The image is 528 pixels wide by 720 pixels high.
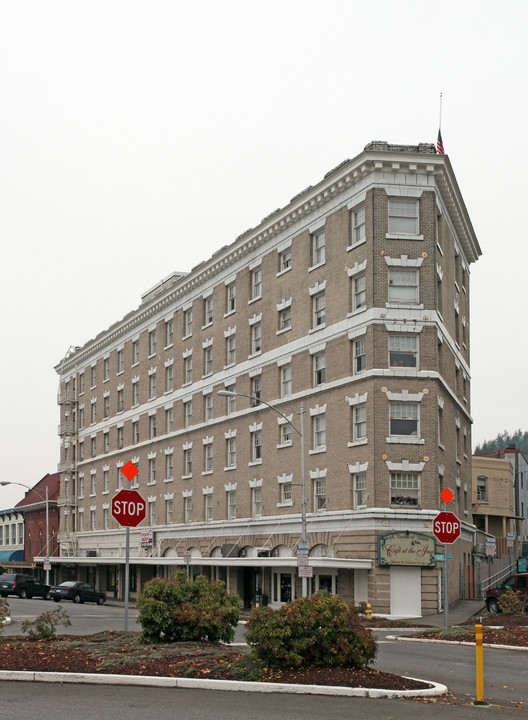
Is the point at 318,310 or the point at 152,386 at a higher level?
the point at 318,310

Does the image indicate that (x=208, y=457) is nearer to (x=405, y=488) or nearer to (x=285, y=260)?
(x=285, y=260)

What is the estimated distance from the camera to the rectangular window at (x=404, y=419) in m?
43.1


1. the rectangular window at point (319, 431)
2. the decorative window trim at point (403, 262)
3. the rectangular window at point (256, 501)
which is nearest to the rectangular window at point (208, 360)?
the rectangular window at point (256, 501)

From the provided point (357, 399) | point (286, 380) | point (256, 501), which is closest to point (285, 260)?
point (286, 380)

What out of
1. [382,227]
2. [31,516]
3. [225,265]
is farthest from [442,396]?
[31,516]

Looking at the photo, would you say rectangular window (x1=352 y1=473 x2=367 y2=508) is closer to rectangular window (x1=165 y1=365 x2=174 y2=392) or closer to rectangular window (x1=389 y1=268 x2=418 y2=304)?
rectangular window (x1=389 y1=268 x2=418 y2=304)

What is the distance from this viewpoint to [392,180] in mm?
44625

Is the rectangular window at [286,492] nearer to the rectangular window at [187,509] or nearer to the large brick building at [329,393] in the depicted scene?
the large brick building at [329,393]

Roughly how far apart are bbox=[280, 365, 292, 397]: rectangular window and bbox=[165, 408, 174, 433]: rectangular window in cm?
1638

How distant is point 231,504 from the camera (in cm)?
5538

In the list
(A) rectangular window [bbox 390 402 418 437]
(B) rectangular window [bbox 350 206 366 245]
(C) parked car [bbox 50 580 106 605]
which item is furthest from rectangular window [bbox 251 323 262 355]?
(C) parked car [bbox 50 580 106 605]

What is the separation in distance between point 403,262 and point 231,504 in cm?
1959

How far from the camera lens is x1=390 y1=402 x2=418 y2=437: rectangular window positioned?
43125mm

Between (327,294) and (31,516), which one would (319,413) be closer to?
(327,294)
